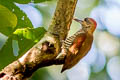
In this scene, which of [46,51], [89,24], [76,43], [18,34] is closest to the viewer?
[46,51]

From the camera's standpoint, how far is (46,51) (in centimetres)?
154

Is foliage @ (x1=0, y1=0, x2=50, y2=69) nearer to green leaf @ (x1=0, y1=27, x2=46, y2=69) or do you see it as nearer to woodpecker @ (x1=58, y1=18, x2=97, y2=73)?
green leaf @ (x1=0, y1=27, x2=46, y2=69)

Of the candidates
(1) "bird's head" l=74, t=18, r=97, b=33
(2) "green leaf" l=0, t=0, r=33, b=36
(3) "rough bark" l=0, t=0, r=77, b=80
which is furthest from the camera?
(1) "bird's head" l=74, t=18, r=97, b=33

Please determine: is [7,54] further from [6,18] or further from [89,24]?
[89,24]

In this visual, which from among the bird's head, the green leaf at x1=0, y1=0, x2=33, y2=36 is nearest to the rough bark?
the green leaf at x1=0, y1=0, x2=33, y2=36

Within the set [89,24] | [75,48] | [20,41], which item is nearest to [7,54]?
[20,41]

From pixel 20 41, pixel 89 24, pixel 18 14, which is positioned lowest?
pixel 89 24

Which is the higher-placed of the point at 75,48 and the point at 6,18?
the point at 6,18

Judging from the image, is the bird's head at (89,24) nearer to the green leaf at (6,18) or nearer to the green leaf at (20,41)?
the green leaf at (20,41)

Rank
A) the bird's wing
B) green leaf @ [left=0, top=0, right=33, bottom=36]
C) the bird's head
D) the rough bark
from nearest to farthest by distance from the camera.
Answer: the rough bark, green leaf @ [left=0, top=0, right=33, bottom=36], the bird's wing, the bird's head

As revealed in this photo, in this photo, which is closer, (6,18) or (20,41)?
(6,18)

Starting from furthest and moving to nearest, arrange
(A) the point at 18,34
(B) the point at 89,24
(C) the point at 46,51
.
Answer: (B) the point at 89,24 < (A) the point at 18,34 < (C) the point at 46,51

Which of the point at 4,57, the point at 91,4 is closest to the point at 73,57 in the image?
the point at 4,57

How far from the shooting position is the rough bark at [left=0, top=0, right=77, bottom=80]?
149 centimetres
